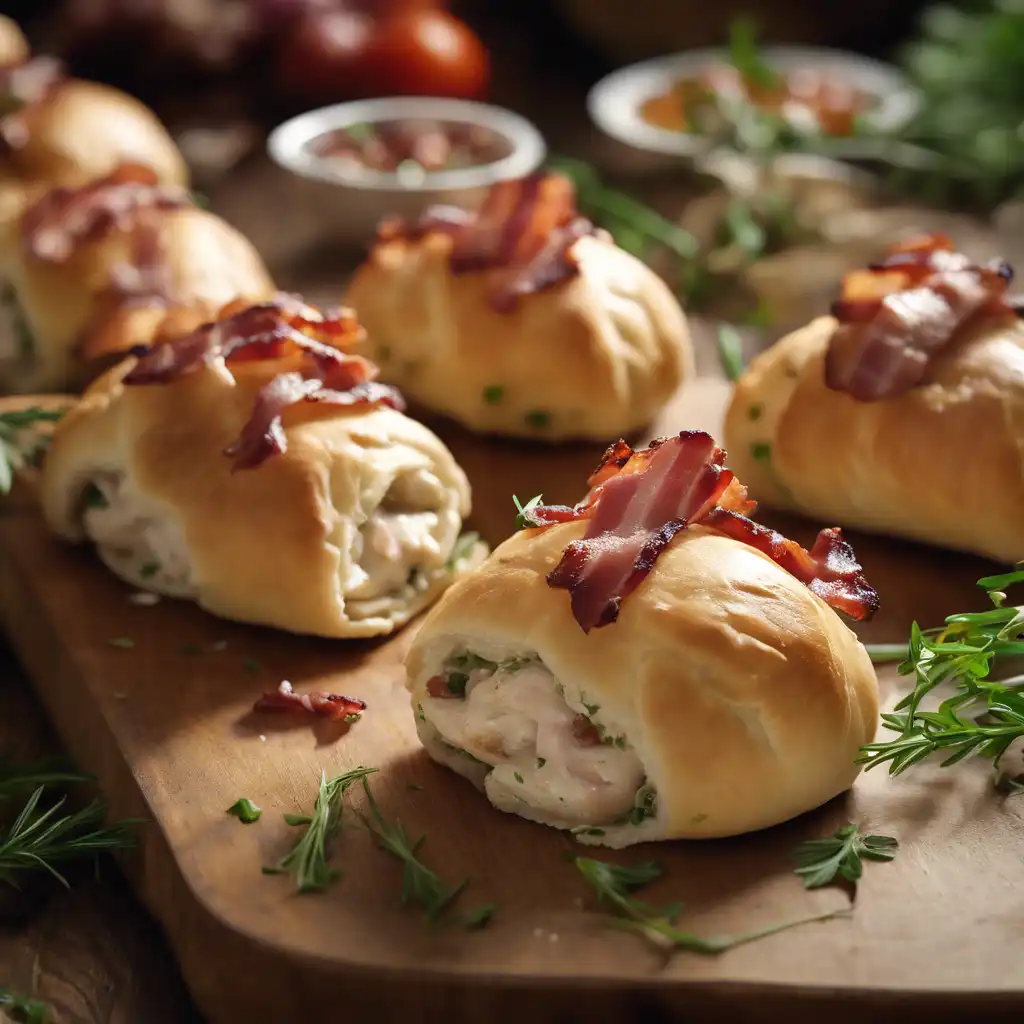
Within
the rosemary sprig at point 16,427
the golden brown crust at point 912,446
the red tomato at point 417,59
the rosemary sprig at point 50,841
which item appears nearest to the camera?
the rosemary sprig at point 50,841

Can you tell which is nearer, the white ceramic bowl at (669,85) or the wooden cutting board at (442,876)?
the wooden cutting board at (442,876)

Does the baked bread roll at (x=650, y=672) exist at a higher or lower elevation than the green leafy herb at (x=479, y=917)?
higher

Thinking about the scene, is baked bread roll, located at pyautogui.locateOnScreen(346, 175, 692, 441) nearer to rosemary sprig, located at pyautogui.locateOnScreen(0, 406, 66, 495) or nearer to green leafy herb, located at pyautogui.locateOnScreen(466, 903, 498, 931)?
rosemary sprig, located at pyautogui.locateOnScreen(0, 406, 66, 495)

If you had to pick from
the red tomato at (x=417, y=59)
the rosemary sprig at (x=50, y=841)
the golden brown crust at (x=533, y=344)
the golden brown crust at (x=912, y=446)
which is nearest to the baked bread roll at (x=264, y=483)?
the golden brown crust at (x=533, y=344)

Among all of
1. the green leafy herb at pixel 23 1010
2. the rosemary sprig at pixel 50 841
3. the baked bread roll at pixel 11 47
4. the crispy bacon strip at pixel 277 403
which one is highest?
the crispy bacon strip at pixel 277 403

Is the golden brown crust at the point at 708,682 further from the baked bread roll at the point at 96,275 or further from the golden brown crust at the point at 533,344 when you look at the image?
the baked bread roll at the point at 96,275

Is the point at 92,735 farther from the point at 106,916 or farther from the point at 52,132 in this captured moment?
the point at 52,132

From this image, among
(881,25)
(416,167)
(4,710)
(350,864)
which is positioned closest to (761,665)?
(350,864)

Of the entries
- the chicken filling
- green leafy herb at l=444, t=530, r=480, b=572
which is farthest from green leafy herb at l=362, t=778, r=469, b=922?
green leafy herb at l=444, t=530, r=480, b=572
